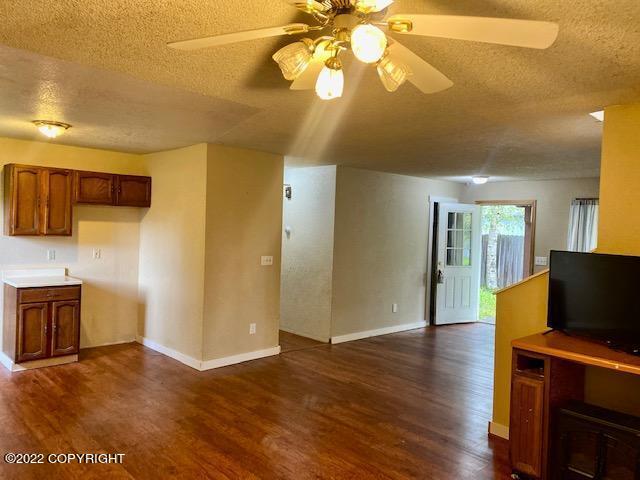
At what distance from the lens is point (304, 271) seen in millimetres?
6258

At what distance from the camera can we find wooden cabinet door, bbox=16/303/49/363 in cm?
435

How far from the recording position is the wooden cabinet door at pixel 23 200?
448 cm

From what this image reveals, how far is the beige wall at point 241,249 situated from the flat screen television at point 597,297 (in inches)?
121

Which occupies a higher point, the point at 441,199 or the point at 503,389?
the point at 441,199

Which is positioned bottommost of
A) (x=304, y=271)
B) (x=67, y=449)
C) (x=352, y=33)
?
(x=67, y=449)

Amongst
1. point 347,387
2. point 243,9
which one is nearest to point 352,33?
point 243,9

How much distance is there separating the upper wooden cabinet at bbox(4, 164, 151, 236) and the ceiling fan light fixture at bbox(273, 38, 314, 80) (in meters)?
3.97

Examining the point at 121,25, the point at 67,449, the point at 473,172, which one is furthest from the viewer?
the point at 473,172

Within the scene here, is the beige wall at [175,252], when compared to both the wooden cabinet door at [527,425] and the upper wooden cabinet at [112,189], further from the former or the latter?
the wooden cabinet door at [527,425]

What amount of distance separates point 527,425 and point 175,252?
3802 millimetres

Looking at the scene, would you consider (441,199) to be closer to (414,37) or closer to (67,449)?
(414,37)

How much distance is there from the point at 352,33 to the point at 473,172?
17.0 feet

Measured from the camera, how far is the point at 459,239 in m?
7.44

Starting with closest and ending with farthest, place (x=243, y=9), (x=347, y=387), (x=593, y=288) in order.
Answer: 1. (x=243, y=9)
2. (x=593, y=288)
3. (x=347, y=387)
